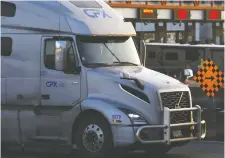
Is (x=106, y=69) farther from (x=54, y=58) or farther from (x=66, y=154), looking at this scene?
(x=66, y=154)

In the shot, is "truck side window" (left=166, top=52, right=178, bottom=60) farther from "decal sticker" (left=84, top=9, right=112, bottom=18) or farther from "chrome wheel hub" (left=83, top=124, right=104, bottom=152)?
"chrome wheel hub" (left=83, top=124, right=104, bottom=152)

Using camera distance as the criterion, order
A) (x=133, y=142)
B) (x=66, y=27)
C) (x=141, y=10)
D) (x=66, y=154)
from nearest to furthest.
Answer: (x=133, y=142)
(x=66, y=27)
(x=66, y=154)
(x=141, y=10)

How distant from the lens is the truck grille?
10.3m

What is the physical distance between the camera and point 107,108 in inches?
402

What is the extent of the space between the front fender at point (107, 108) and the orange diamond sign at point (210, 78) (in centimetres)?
1023

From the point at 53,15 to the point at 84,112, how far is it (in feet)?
6.16

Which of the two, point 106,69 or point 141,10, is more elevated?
point 141,10

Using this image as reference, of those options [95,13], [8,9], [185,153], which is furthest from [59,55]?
[185,153]

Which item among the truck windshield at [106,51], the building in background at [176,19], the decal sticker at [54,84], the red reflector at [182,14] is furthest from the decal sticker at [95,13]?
A: the red reflector at [182,14]

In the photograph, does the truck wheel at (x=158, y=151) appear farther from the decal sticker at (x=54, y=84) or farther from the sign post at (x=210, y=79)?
the sign post at (x=210, y=79)

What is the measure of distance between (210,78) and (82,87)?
10.6 m

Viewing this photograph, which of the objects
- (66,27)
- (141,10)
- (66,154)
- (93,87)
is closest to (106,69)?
(93,87)

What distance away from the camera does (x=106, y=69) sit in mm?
10586

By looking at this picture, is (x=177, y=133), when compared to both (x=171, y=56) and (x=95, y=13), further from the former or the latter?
(x=171, y=56)
